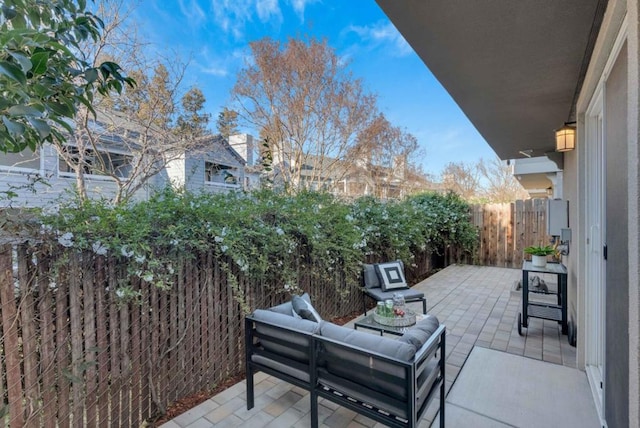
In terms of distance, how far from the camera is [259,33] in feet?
31.1

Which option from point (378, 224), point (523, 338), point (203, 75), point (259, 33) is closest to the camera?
point (523, 338)

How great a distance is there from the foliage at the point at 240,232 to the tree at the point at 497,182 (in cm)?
1526

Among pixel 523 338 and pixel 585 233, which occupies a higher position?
pixel 585 233

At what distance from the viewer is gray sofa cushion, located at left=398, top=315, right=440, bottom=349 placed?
1864mm

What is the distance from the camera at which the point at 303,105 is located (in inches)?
417

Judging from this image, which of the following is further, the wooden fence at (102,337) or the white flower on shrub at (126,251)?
the white flower on shrub at (126,251)

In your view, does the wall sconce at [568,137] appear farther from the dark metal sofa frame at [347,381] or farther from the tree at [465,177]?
the tree at [465,177]

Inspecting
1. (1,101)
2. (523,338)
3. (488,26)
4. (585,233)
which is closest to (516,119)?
(585,233)

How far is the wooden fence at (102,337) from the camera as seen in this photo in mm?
A: 1738

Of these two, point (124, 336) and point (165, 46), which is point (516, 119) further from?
point (165, 46)

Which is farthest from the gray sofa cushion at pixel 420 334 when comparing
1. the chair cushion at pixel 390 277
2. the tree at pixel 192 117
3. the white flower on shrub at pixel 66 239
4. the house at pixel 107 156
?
the tree at pixel 192 117

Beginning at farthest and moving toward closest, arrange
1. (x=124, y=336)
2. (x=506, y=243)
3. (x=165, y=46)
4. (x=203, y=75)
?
(x=506, y=243) → (x=203, y=75) → (x=165, y=46) → (x=124, y=336)

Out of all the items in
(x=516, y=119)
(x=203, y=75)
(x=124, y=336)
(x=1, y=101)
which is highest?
(x=203, y=75)

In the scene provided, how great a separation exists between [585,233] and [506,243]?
241 inches
